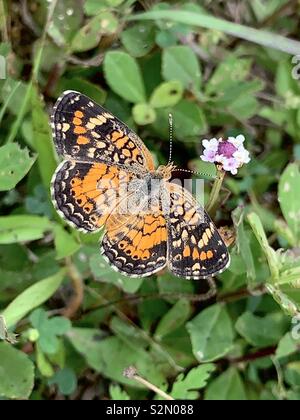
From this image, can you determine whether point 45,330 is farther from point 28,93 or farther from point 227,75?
point 227,75

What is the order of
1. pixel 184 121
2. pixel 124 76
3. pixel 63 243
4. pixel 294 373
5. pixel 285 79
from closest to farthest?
pixel 63 243 < pixel 294 373 < pixel 124 76 < pixel 184 121 < pixel 285 79

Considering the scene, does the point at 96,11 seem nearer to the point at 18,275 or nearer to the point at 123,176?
the point at 123,176

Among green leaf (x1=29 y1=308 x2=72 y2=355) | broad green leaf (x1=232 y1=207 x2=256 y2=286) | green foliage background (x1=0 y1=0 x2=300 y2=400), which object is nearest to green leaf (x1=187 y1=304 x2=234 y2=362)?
green foliage background (x1=0 y1=0 x2=300 y2=400)

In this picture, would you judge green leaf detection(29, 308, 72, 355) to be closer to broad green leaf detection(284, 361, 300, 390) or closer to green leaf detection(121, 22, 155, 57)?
broad green leaf detection(284, 361, 300, 390)

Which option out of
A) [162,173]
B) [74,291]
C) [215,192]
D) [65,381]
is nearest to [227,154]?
[215,192]

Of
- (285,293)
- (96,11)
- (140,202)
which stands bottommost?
(285,293)

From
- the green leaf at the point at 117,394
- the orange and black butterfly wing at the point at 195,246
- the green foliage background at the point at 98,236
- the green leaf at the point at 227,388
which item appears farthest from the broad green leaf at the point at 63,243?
the green leaf at the point at 227,388
